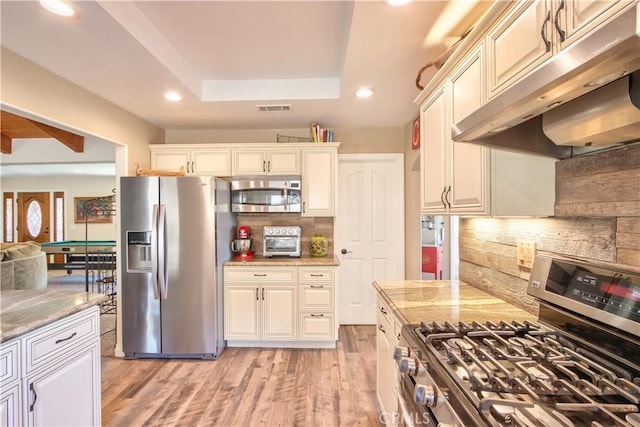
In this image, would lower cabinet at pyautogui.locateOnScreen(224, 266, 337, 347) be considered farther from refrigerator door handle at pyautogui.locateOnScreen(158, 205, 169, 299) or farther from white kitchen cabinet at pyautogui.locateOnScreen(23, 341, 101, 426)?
white kitchen cabinet at pyautogui.locateOnScreen(23, 341, 101, 426)

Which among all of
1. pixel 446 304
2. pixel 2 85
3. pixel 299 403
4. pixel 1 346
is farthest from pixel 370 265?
pixel 2 85

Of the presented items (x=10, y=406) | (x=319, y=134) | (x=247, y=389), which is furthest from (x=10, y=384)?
(x=319, y=134)

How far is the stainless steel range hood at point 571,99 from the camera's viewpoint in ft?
1.86

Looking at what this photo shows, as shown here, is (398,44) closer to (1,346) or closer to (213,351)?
(1,346)

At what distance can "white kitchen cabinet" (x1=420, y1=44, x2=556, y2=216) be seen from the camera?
130 cm

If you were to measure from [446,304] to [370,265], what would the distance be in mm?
2091

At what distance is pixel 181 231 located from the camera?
2812 millimetres

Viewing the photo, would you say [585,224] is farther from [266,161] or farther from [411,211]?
[266,161]

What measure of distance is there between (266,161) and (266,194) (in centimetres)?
36

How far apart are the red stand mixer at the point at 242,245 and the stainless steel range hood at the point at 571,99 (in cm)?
263

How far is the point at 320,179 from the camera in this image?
3.31 meters

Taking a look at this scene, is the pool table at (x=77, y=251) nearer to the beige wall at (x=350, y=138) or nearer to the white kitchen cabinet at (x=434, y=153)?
the beige wall at (x=350, y=138)

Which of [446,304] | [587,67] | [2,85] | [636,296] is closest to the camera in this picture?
[587,67]

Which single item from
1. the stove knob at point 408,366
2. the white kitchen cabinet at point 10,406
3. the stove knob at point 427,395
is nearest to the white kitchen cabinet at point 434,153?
the stove knob at point 408,366
